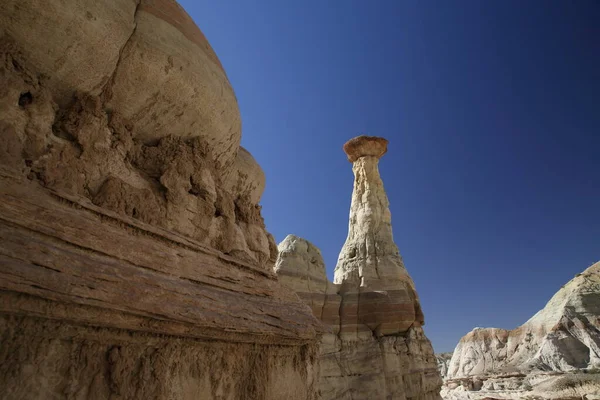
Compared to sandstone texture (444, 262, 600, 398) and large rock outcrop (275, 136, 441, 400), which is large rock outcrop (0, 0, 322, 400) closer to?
large rock outcrop (275, 136, 441, 400)

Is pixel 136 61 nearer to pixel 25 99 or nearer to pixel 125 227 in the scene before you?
pixel 25 99

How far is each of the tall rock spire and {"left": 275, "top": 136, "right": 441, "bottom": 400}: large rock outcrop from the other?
4 centimetres

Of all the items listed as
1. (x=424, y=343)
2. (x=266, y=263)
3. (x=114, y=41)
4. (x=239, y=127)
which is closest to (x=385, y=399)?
(x=424, y=343)

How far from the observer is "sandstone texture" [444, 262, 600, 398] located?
26.9 meters

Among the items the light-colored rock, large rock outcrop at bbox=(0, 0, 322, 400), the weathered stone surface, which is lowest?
the light-colored rock

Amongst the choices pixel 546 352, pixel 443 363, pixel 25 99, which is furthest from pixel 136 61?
pixel 443 363

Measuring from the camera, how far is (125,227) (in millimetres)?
3084

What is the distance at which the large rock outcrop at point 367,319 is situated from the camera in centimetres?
1490

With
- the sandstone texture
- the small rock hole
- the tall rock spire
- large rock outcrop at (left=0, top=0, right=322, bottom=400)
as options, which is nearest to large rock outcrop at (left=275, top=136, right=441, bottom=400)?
the tall rock spire

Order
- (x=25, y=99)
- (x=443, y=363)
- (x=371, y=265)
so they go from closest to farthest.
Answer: (x=25, y=99) → (x=371, y=265) → (x=443, y=363)

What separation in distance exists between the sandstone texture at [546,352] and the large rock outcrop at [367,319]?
1460cm

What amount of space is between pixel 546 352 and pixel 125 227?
42943 mm

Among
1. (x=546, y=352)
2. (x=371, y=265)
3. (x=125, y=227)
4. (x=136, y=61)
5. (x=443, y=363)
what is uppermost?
(x=371, y=265)

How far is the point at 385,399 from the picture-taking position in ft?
47.2
